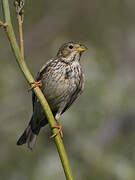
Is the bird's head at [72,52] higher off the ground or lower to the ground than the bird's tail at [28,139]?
higher

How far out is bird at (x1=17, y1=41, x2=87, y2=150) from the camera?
16.3 ft

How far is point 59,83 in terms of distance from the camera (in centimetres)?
495

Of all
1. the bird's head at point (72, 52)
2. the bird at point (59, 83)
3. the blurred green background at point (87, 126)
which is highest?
the bird's head at point (72, 52)

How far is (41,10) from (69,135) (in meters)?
4.65

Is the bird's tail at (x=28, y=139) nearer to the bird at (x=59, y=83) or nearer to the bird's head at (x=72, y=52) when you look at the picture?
the bird at (x=59, y=83)

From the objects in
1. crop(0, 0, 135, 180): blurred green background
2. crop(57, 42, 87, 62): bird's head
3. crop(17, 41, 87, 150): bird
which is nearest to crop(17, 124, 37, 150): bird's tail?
crop(17, 41, 87, 150): bird

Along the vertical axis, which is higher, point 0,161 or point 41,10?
point 41,10

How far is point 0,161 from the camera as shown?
6738 mm

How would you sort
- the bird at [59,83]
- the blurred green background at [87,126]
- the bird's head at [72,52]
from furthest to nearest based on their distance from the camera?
the blurred green background at [87,126]
the bird's head at [72,52]
the bird at [59,83]

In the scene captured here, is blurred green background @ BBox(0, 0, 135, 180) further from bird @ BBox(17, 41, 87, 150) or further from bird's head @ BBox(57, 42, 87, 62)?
bird's head @ BBox(57, 42, 87, 62)

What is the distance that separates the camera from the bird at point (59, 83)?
16.3ft

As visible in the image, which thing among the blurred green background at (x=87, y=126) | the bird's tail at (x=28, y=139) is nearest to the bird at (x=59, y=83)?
the bird's tail at (x=28, y=139)

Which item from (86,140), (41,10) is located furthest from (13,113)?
(41,10)

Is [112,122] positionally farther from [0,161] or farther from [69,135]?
[0,161]
